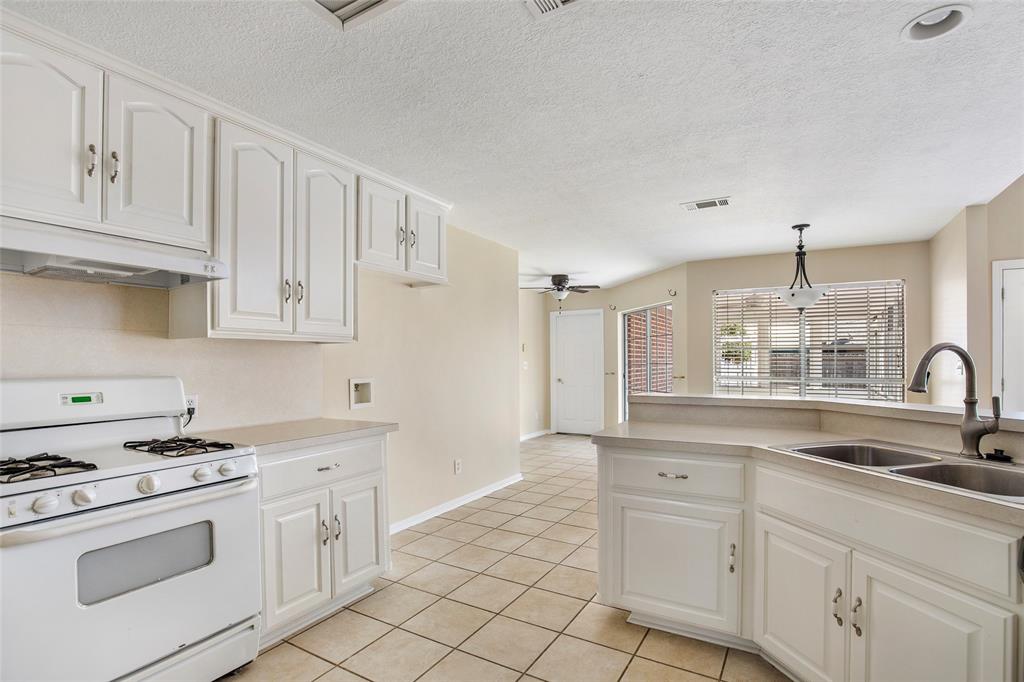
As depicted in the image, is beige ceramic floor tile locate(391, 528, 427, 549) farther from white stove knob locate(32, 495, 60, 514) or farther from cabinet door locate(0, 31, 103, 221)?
cabinet door locate(0, 31, 103, 221)

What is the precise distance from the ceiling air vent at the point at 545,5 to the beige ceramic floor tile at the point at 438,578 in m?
2.68

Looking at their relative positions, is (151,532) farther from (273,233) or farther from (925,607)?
(925,607)

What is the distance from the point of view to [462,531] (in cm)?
373

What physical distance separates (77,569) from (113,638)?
0.85 ft

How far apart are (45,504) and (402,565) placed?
6.46 ft

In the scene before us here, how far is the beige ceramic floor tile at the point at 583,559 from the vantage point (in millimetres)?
3096

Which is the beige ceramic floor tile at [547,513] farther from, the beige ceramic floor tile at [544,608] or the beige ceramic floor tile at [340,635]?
the beige ceramic floor tile at [340,635]

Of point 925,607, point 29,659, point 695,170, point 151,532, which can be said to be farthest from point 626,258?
point 29,659

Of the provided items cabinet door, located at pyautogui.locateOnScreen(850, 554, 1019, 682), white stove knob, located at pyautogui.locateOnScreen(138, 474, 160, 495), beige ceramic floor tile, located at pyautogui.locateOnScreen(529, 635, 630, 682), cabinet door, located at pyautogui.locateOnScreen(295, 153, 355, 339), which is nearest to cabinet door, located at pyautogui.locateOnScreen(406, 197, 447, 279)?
cabinet door, located at pyautogui.locateOnScreen(295, 153, 355, 339)

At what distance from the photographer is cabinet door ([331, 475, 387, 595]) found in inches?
99.0

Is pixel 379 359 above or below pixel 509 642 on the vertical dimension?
above

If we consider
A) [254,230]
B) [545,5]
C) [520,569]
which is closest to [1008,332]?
[520,569]

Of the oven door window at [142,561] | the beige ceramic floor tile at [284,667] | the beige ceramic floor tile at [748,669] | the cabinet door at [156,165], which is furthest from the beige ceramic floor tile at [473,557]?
the cabinet door at [156,165]

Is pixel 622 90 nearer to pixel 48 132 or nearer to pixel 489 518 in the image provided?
pixel 48 132
